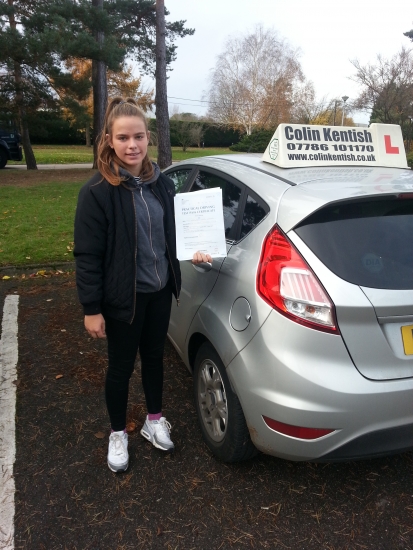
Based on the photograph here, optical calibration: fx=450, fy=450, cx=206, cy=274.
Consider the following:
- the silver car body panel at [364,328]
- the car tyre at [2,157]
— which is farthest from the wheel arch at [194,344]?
the car tyre at [2,157]

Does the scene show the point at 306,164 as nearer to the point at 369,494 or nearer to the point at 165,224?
the point at 165,224

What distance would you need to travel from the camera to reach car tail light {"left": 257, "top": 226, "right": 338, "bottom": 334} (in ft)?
6.07

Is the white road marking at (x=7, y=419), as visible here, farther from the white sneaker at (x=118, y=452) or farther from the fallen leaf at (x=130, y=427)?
the fallen leaf at (x=130, y=427)

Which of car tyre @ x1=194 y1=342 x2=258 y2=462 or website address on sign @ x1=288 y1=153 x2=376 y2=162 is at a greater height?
website address on sign @ x1=288 y1=153 x2=376 y2=162

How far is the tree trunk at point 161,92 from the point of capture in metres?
14.6

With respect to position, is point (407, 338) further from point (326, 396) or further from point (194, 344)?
point (194, 344)

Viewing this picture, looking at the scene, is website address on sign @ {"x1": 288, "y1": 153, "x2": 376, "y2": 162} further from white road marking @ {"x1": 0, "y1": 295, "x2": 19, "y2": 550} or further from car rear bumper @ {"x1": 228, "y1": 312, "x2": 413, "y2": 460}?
white road marking @ {"x1": 0, "y1": 295, "x2": 19, "y2": 550}

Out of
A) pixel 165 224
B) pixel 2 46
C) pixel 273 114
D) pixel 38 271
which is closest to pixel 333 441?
pixel 165 224

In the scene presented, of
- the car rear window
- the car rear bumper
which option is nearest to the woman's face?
the car rear window

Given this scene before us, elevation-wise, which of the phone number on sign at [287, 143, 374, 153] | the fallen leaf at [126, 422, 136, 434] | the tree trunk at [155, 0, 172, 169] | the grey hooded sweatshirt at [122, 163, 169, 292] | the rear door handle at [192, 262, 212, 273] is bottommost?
the fallen leaf at [126, 422, 136, 434]

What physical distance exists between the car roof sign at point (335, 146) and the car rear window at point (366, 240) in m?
0.66

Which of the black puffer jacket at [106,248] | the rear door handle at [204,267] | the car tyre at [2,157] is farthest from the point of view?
the car tyre at [2,157]

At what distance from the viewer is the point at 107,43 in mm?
14117

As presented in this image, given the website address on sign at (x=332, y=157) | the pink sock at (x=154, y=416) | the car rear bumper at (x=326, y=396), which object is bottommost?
the pink sock at (x=154, y=416)
